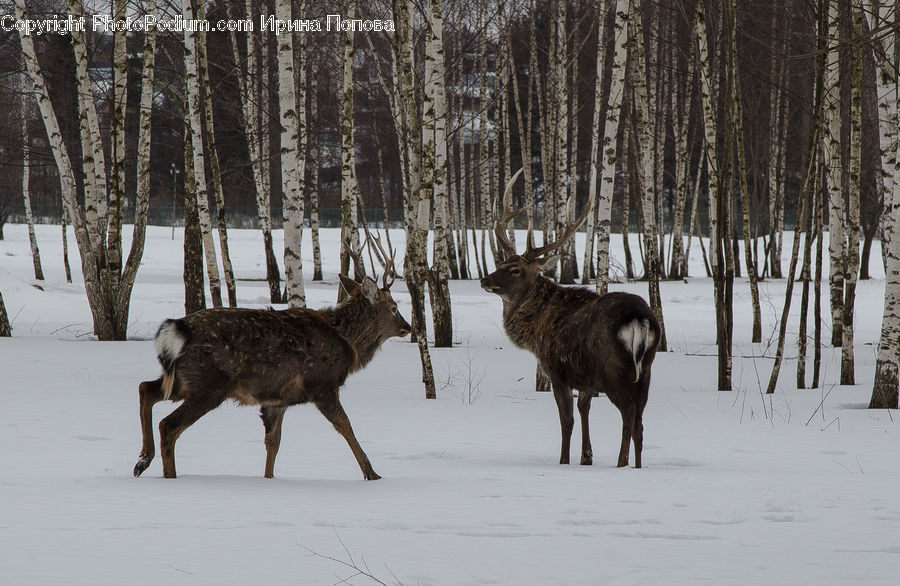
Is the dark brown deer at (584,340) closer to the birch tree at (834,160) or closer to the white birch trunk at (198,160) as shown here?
the birch tree at (834,160)

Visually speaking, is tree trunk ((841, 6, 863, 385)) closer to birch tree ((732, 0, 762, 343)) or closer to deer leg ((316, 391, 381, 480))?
birch tree ((732, 0, 762, 343))

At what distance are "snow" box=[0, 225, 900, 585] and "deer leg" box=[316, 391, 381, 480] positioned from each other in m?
0.17

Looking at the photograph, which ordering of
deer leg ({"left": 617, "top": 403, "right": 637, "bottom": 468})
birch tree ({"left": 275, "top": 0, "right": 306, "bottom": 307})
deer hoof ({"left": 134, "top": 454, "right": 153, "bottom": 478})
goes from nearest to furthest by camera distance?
deer hoof ({"left": 134, "top": 454, "right": 153, "bottom": 478}), deer leg ({"left": 617, "top": 403, "right": 637, "bottom": 468}), birch tree ({"left": 275, "top": 0, "right": 306, "bottom": 307})

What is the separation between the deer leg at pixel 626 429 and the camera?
20.3 feet

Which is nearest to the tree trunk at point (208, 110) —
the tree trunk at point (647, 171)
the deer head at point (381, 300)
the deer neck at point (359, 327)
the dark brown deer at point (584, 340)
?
the tree trunk at point (647, 171)

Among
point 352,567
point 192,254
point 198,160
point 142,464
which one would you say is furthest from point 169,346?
point 192,254

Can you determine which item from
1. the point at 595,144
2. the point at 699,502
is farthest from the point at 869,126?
the point at 699,502

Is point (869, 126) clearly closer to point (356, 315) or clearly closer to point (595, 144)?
point (595, 144)

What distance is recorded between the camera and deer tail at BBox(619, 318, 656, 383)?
6.02 m

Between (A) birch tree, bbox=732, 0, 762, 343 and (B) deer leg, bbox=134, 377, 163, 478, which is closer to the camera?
(B) deer leg, bbox=134, 377, 163, 478

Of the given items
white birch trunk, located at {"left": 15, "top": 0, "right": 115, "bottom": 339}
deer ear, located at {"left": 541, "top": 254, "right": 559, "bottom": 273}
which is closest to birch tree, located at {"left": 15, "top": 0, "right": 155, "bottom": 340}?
white birch trunk, located at {"left": 15, "top": 0, "right": 115, "bottom": 339}

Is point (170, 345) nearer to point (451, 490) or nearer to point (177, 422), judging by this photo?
point (177, 422)

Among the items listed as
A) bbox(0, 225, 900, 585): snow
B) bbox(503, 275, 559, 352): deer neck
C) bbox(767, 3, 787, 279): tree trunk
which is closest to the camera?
bbox(0, 225, 900, 585): snow

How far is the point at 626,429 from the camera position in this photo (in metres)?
6.21
